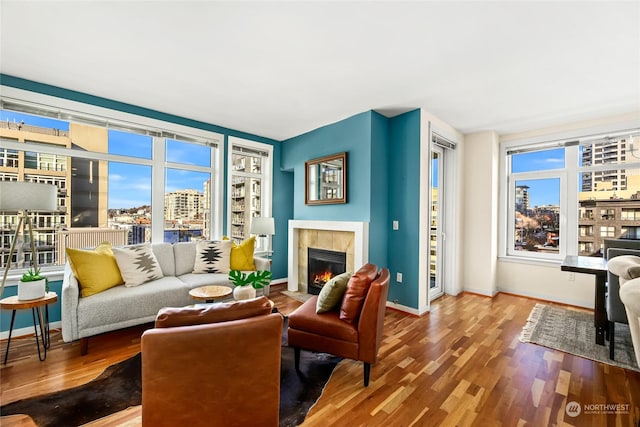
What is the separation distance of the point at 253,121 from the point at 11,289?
3.29 metres

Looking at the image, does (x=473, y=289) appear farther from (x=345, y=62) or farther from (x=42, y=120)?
(x=42, y=120)

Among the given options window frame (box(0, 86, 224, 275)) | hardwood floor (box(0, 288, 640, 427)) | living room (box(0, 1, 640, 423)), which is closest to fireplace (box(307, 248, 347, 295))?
living room (box(0, 1, 640, 423))

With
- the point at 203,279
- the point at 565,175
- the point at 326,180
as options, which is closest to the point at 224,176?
the point at 326,180

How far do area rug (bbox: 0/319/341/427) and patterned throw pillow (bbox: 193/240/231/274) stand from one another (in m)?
1.40

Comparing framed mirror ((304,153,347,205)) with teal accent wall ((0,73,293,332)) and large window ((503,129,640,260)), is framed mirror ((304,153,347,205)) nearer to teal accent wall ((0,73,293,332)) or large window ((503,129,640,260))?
teal accent wall ((0,73,293,332))

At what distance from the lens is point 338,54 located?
2.32m

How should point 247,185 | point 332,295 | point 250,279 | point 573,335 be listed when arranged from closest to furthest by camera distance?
point 332,295 → point 250,279 → point 573,335 → point 247,185

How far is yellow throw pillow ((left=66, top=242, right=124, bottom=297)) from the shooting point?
8.72 feet

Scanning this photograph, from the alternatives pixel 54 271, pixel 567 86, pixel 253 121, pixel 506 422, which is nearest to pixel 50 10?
pixel 253 121

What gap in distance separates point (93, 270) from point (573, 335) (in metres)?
4.91

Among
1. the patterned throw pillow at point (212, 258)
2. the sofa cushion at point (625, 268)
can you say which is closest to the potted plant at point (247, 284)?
the patterned throw pillow at point (212, 258)

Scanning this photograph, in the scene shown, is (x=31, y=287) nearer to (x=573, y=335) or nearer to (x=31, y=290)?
(x=31, y=290)

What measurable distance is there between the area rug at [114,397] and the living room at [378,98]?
58 cm

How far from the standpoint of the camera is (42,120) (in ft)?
10.2
